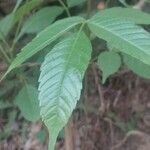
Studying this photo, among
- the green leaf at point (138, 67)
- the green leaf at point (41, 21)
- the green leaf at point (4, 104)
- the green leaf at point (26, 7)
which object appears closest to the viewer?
the green leaf at point (26, 7)

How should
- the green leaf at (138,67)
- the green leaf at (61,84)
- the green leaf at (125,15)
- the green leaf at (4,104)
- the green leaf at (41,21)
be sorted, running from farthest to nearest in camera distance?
the green leaf at (4,104)
the green leaf at (41,21)
the green leaf at (138,67)
the green leaf at (125,15)
the green leaf at (61,84)

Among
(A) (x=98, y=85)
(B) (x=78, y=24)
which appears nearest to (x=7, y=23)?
(B) (x=78, y=24)

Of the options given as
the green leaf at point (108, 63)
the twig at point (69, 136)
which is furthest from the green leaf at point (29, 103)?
the green leaf at point (108, 63)

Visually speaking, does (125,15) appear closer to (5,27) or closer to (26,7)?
(26,7)

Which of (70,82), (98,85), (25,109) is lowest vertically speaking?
(98,85)

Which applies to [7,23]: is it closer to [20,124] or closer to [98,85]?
[98,85]

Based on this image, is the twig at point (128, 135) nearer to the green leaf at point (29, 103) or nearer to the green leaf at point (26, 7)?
the green leaf at point (29, 103)

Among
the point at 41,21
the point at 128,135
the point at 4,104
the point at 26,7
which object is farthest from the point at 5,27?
the point at 128,135
